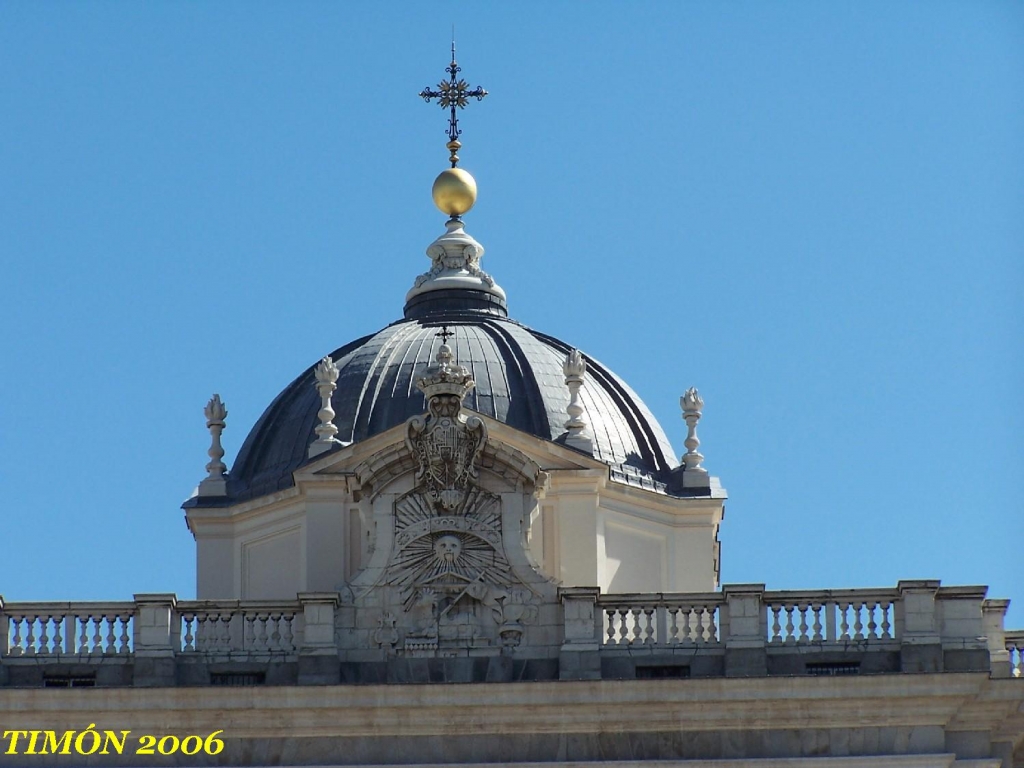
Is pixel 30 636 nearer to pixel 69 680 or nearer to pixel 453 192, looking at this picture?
pixel 69 680

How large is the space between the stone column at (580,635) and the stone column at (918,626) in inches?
174

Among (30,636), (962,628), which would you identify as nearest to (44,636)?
(30,636)

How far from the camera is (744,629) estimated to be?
5225cm

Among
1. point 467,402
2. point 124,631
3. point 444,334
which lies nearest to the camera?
point 124,631

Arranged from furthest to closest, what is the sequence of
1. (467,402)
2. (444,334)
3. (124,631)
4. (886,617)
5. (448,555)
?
(467,402) → (444,334) → (448,555) → (124,631) → (886,617)

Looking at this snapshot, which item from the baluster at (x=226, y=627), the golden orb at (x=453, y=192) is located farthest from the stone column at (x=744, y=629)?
the golden orb at (x=453, y=192)

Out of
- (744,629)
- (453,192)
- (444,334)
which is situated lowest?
(744,629)

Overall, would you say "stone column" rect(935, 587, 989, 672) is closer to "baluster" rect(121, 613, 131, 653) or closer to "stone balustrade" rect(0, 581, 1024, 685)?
"stone balustrade" rect(0, 581, 1024, 685)

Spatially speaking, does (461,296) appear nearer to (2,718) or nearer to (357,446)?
(357,446)

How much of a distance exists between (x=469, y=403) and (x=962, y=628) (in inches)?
454

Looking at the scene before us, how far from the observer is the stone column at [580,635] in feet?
170

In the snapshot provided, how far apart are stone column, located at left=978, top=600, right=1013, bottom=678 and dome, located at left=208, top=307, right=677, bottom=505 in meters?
8.80

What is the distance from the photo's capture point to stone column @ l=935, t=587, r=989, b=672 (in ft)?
170

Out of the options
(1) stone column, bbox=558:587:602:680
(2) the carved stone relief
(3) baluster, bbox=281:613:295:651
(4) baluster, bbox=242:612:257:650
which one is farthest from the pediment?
(4) baluster, bbox=242:612:257:650
